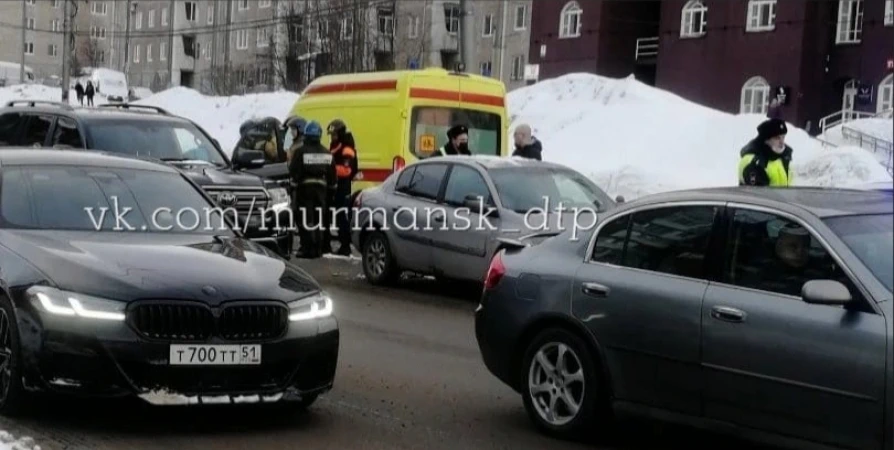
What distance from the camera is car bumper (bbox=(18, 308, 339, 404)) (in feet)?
21.5

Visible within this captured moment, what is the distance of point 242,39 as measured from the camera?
75.1 meters

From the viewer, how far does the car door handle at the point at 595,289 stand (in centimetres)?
697

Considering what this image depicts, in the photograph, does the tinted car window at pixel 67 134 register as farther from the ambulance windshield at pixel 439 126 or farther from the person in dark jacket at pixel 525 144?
the person in dark jacket at pixel 525 144

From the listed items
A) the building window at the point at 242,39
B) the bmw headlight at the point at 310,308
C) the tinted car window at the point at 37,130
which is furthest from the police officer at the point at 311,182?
the building window at the point at 242,39

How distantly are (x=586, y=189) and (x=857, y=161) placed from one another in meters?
13.9

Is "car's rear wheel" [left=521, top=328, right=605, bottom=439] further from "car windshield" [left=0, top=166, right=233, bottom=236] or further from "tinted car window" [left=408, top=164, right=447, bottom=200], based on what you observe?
"tinted car window" [left=408, top=164, right=447, bottom=200]

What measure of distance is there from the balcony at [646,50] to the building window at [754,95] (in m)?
7.08

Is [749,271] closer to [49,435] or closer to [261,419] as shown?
[261,419]

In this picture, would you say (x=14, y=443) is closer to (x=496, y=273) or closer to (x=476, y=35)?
(x=496, y=273)

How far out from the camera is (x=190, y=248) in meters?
7.57

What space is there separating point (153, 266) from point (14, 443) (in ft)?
3.94

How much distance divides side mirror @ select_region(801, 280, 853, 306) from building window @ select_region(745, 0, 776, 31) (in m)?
39.5

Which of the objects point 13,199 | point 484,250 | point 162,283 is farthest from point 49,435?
point 484,250

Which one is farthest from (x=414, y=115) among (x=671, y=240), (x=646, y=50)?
(x=646, y=50)
